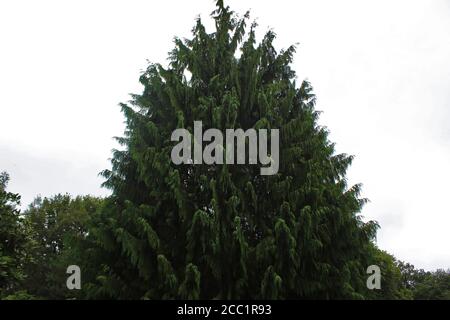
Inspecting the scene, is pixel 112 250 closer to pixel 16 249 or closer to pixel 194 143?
pixel 194 143

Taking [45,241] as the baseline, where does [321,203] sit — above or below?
above

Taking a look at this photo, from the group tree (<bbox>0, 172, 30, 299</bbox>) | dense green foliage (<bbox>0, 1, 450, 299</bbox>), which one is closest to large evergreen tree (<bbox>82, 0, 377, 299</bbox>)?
dense green foliage (<bbox>0, 1, 450, 299</bbox>)

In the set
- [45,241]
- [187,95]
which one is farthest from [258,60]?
[45,241]

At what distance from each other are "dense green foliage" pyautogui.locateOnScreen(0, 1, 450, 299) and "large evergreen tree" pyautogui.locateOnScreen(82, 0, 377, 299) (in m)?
0.03

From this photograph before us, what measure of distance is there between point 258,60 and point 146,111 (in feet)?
12.7

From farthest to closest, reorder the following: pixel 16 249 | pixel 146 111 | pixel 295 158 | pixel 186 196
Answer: pixel 16 249
pixel 146 111
pixel 295 158
pixel 186 196

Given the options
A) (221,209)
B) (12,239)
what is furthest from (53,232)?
(221,209)

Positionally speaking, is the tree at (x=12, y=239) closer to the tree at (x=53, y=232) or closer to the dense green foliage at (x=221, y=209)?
the dense green foliage at (x=221, y=209)

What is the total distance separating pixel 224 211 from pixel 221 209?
0.30 ft

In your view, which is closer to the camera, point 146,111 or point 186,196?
point 186,196

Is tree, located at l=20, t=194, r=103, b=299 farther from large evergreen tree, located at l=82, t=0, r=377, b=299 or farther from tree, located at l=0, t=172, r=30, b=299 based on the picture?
large evergreen tree, located at l=82, t=0, r=377, b=299

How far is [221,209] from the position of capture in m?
9.93

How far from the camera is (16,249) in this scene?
14078 millimetres

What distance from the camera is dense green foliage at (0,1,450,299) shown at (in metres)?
9.42
